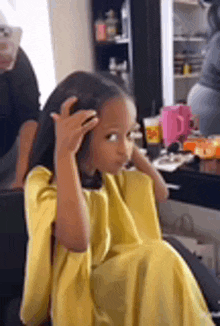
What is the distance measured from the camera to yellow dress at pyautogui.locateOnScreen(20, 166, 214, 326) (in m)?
0.56

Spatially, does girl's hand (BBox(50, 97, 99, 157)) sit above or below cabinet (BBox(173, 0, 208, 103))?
below

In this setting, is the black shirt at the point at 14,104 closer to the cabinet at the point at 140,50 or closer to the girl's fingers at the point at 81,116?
the girl's fingers at the point at 81,116

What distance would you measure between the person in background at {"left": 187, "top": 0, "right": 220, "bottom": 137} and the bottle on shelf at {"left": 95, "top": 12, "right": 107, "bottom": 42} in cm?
54

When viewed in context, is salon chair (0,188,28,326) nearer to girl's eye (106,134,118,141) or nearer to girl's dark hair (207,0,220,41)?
girl's eye (106,134,118,141)

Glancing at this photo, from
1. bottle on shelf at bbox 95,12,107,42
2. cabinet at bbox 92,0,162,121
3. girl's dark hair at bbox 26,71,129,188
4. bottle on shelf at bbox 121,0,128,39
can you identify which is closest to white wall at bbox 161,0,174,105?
cabinet at bbox 92,0,162,121

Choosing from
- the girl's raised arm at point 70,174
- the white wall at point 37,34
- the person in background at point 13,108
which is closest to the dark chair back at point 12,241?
the girl's raised arm at point 70,174

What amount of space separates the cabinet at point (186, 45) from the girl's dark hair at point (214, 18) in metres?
0.35

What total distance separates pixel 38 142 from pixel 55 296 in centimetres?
28

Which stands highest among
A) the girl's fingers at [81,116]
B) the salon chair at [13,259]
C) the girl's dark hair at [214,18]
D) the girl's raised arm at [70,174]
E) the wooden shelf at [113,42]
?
the girl's dark hair at [214,18]

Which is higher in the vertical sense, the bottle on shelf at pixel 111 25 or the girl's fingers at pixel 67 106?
the bottle on shelf at pixel 111 25

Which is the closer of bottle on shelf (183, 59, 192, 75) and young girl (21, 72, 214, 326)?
young girl (21, 72, 214, 326)

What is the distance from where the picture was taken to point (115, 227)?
0.70 m

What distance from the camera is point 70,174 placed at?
548 mm

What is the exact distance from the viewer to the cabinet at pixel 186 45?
1.80 meters
